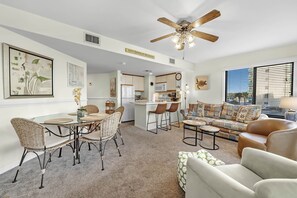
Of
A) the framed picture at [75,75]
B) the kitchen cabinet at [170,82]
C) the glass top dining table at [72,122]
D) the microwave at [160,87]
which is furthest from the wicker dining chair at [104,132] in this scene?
the microwave at [160,87]

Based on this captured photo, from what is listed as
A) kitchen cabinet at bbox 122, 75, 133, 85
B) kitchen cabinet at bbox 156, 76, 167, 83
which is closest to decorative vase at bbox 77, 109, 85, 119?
kitchen cabinet at bbox 122, 75, 133, 85

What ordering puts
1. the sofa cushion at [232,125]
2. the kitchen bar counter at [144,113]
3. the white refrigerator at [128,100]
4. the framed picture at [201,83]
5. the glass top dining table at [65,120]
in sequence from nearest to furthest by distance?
the glass top dining table at [65,120] → the sofa cushion at [232,125] → the kitchen bar counter at [144,113] → the framed picture at [201,83] → the white refrigerator at [128,100]

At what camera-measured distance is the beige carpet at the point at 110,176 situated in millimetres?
1492

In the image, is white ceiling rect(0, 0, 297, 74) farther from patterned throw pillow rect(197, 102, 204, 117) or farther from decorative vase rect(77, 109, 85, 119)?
patterned throw pillow rect(197, 102, 204, 117)

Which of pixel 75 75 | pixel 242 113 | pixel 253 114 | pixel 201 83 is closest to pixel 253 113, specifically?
pixel 253 114

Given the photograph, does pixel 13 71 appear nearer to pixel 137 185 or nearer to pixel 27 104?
pixel 27 104

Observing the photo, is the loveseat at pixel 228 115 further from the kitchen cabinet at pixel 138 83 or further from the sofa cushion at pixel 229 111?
Result: the kitchen cabinet at pixel 138 83

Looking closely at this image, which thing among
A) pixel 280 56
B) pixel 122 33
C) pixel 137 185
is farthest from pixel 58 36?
pixel 280 56

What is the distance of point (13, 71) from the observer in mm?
2004

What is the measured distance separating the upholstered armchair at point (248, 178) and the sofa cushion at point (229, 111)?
2.61m

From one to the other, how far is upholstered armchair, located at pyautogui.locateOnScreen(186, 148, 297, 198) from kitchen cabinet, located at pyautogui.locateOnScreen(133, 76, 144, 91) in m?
4.94

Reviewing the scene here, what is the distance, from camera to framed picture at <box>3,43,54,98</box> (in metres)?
1.93

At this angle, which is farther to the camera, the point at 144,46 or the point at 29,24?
the point at 144,46

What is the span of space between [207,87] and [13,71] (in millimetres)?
5149
